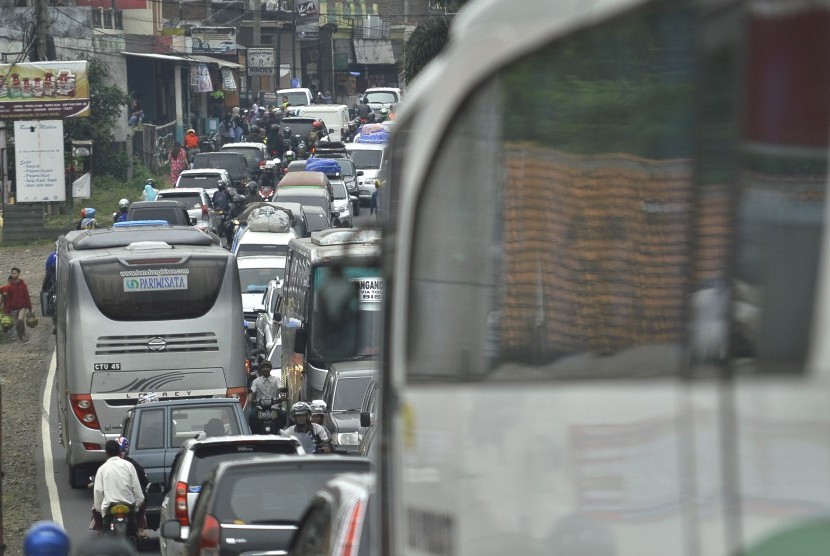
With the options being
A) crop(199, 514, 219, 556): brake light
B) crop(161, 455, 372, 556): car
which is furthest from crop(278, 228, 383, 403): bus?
crop(199, 514, 219, 556): brake light

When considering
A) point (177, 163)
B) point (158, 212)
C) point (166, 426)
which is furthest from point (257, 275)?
point (177, 163)

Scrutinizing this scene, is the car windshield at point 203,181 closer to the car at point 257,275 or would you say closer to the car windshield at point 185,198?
the car windshield at point 185,198

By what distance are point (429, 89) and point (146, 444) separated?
12.9 meters

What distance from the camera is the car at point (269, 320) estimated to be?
27.3 meters

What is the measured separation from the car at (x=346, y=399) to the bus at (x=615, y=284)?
42.3 feet

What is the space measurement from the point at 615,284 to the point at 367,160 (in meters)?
50.1

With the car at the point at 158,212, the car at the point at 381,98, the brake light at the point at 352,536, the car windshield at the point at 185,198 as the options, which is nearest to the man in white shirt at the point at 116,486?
the brake light at the point at 352,536

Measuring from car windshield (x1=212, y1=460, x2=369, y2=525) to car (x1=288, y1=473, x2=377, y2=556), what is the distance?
2727mm

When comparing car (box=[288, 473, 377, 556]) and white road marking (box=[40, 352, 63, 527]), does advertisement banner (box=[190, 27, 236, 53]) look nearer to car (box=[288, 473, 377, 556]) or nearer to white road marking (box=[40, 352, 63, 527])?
white road marking (box=[40, 352, 63, 527])

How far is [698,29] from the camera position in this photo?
13.1 ft

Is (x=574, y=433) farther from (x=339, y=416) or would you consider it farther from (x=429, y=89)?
(x=339, y=416)

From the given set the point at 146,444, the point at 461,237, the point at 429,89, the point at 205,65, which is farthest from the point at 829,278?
the point at 205,65

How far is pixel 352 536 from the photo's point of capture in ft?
22.9

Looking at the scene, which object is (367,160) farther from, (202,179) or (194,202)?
(194,202)
